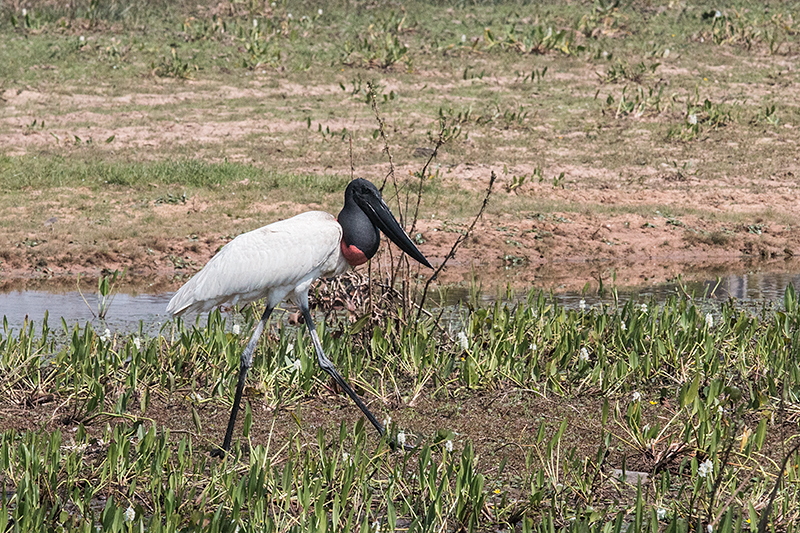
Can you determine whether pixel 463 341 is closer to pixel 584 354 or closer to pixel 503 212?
pixel 584 354

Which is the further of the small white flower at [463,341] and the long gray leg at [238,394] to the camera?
the small white flower at [463,341]

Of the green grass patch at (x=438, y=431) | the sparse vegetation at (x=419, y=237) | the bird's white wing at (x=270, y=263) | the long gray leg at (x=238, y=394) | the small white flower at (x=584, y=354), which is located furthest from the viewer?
the small white flower at (x=584, y=354)

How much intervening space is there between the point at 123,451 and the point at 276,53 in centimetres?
1162

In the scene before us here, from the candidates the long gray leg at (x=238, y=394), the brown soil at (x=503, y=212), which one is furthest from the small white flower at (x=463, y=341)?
the brown soil at (x=503, y=212)

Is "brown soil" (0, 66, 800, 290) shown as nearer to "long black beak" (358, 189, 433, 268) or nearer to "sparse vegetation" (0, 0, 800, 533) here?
"sparse vegetation" (0, 0, 800, 533)

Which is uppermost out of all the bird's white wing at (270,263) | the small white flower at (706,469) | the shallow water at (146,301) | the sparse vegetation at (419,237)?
the bird's white wing at (270,263)

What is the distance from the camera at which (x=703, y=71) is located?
15.3 m

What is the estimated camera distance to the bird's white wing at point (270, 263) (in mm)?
4758

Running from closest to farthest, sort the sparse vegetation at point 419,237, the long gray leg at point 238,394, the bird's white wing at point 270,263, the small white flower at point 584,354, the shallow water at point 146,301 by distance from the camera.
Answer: the sparse vegetation at point 419,237
the long gray leg at point 238,394
the bird's white wing at point 270,263
the small white flower at point 584,354
the shallow water at point 146,301

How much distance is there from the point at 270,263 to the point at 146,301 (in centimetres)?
386

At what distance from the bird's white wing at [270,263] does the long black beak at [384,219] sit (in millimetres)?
169

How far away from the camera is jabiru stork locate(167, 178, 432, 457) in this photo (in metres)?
4.76

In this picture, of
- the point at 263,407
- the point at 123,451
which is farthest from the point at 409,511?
the point at 263,407

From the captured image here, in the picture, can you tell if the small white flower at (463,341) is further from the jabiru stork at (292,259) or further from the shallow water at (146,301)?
the shallow water at (146,301)
